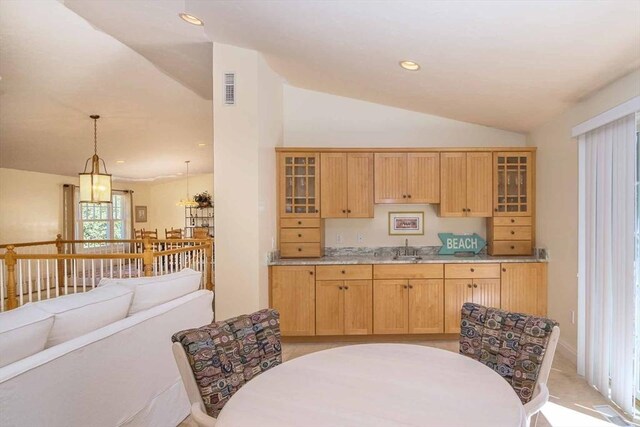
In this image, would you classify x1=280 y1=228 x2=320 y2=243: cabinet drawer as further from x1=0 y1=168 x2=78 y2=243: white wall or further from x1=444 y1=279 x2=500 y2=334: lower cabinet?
x1=0 y1=168 x2=78 y2=243: white wall

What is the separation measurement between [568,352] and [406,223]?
2024 mm

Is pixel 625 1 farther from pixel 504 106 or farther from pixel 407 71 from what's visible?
pixel 504 106

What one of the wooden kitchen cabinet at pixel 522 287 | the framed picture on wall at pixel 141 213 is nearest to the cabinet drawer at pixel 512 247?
the wooden kitchen cabinet at pixel 522 287

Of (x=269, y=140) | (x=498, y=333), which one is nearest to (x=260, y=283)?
(x=269, y=140)

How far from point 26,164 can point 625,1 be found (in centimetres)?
822

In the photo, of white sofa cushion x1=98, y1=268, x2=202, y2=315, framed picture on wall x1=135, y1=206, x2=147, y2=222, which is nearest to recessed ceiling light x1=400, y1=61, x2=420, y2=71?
white sofa cushion x1=98, y1=268, x2=202, y2=315

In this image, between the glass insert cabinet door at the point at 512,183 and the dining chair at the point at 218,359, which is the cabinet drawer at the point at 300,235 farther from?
the dining chair at the point at 218,359

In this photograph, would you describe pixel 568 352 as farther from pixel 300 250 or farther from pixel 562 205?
pixel 300 250

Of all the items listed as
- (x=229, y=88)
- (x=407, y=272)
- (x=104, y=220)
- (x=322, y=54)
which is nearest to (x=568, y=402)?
(x=407, y=272)

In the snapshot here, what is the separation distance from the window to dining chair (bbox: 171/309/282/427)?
762 cm

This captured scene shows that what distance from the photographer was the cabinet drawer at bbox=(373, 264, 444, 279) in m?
3.86

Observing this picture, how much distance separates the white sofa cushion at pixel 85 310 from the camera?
1.74 m

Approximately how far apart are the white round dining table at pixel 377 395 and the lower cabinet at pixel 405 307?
7.47ft

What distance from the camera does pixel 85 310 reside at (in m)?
1.88
